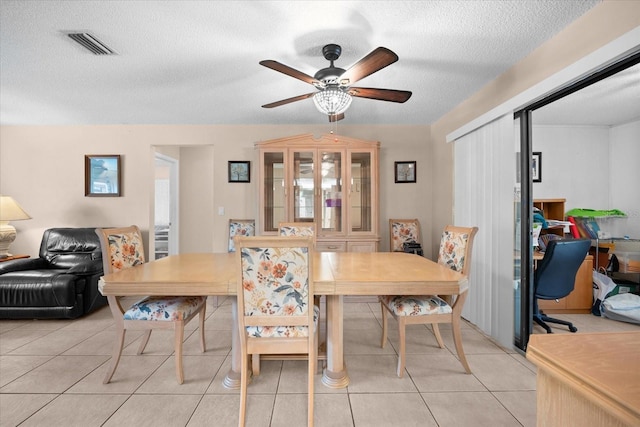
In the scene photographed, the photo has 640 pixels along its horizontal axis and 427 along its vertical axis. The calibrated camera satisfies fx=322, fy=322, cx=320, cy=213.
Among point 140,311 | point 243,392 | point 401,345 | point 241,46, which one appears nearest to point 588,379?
point 243,392

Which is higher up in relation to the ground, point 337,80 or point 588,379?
point 337,80

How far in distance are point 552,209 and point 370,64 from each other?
292 cm

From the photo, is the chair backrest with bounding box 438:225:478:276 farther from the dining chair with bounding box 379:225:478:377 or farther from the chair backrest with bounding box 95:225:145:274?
the chair backrest with bounding box 95:225:145:274

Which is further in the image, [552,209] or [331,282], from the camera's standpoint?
[552,209]

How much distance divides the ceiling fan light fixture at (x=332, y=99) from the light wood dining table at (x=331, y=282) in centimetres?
106

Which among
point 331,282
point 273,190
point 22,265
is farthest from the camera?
point 273,190

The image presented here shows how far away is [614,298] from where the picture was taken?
3.16 metres

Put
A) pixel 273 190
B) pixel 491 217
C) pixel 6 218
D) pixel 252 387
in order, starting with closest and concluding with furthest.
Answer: pixel 252 387, pixel 491 217, pixel 6 218, pixel 273 190

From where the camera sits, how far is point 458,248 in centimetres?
229

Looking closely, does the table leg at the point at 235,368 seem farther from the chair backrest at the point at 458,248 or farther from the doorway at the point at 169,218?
the doorway at the point at 169,218

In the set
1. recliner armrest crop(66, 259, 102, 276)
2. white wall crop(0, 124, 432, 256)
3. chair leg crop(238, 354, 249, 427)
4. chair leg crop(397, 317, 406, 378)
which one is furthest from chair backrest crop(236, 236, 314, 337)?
white wall crop(0, 124, 432, 256)

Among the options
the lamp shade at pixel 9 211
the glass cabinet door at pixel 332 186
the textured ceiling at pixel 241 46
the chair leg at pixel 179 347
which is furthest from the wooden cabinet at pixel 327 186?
the lamp shade at pixel 9 211

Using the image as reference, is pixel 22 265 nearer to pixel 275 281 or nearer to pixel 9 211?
pixel 9 211

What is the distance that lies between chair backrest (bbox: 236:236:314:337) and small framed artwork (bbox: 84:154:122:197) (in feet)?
11.6
